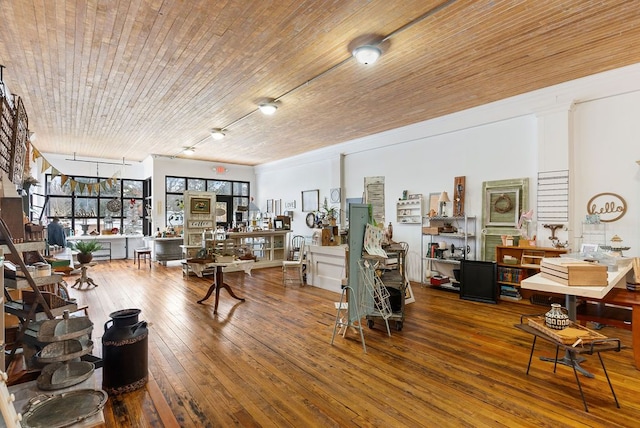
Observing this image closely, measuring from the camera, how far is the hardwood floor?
229 centimetres

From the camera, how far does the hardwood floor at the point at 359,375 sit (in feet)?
7.52

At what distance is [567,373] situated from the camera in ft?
9.43

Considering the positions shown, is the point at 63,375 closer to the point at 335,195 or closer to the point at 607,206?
the point at 607,206

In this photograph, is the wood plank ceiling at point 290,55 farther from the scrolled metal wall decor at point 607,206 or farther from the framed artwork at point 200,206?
the framed artwork at point 200,206

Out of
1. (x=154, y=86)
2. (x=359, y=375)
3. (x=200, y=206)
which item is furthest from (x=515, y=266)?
(x=200, y=206)

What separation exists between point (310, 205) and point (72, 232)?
7431mm

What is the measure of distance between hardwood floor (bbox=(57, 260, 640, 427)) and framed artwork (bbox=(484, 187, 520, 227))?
1.45 m

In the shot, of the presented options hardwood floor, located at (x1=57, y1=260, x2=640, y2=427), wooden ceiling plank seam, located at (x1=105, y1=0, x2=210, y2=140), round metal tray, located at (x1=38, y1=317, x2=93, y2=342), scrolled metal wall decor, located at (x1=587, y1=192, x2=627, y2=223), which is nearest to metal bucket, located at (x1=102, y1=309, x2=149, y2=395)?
hardwood floor, located at (x1=57, y1=260, x2=640, y2=427)

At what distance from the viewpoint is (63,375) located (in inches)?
91.4

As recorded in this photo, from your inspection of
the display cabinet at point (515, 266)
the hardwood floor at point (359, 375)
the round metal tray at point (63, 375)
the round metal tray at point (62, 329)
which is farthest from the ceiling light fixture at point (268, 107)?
the display cabinet at point (515, 266)

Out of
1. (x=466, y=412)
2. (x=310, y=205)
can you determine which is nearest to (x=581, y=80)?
(x=466, y=412)

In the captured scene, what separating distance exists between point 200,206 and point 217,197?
2.32 m

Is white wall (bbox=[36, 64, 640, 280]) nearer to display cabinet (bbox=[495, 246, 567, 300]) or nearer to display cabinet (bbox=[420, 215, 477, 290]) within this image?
display cabinet (bbox=[420, 215, 477, 290])

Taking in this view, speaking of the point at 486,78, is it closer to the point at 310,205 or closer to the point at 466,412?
the point at 466,412
